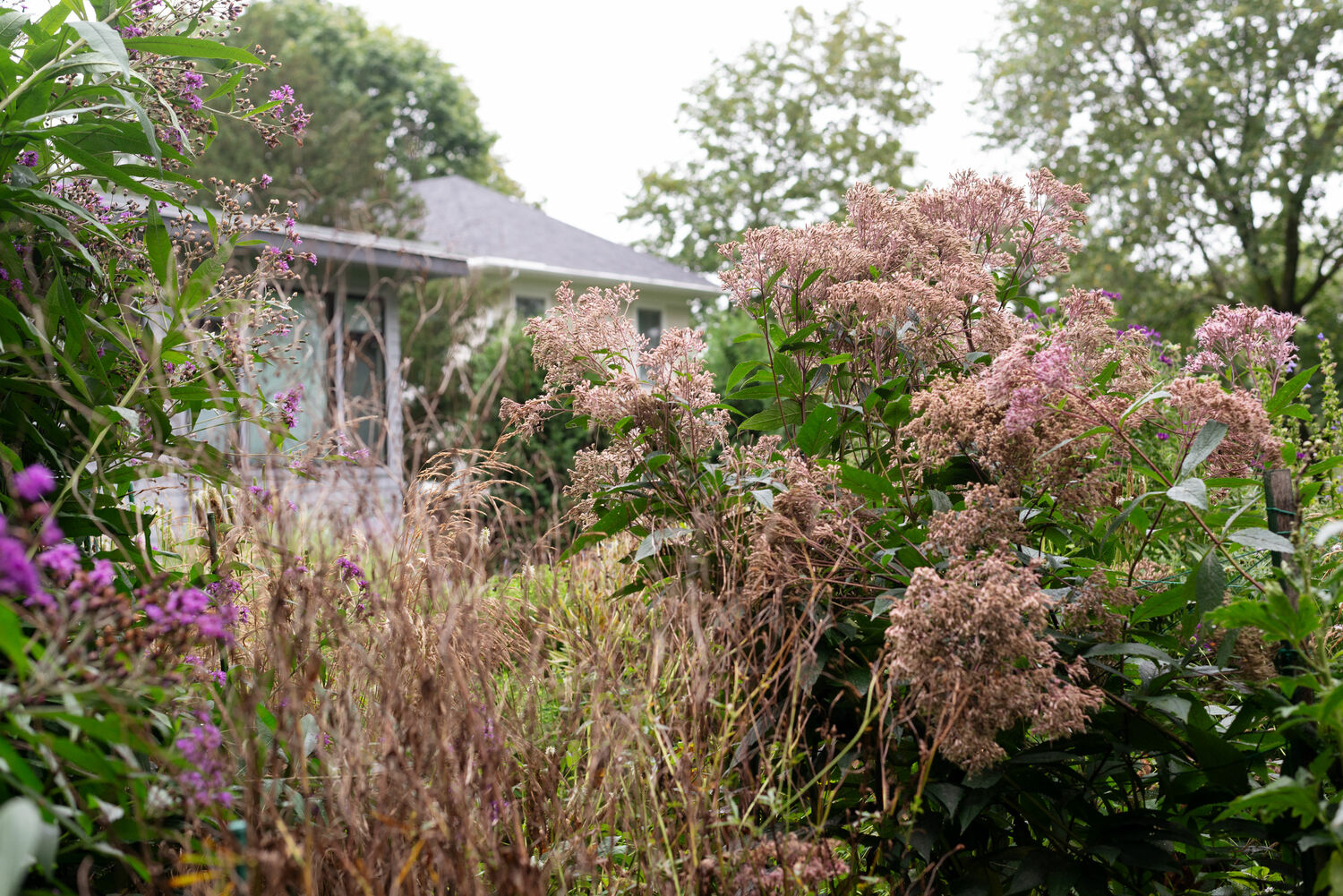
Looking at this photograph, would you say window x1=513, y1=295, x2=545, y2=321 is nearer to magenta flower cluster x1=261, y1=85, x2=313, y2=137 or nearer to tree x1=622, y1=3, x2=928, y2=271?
tree x1=622, y1=3, x2=928, y2=271

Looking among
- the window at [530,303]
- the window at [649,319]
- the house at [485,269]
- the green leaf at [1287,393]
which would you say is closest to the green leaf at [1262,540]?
the green leaf at [1287,393]

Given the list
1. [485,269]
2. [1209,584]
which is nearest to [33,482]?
[1209,584]

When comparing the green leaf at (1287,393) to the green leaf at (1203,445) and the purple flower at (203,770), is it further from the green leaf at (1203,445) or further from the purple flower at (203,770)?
the purple flower at (203,770)

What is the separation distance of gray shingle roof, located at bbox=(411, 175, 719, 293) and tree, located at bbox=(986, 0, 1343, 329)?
7823mm

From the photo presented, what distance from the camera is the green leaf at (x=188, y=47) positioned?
175cm

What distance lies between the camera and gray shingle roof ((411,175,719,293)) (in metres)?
18.0

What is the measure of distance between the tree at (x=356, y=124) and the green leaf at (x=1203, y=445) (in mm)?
12679

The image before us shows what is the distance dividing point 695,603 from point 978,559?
0.54m

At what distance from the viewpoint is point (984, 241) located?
2.64 m

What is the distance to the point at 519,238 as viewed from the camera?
1888 cm

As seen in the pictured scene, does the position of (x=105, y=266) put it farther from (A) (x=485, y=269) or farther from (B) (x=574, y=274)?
(B) (x=574, y=274)

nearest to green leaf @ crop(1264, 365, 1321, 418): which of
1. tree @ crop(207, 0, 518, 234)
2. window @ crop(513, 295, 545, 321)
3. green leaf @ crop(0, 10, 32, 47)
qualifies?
green leaf @ crop(0, 10, 32, 47)

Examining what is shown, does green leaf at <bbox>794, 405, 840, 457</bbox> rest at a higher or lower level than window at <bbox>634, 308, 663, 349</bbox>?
lower

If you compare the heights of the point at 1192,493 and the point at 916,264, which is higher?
the point at 916,264
